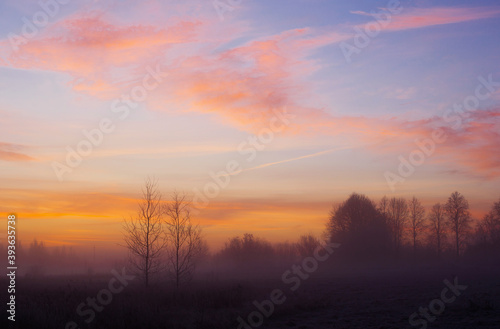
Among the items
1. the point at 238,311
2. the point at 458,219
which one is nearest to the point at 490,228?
the point at 458,219

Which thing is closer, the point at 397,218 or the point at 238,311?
the point at 238,311

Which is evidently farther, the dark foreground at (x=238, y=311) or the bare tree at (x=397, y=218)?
the bare tree at (x=397, y=218)

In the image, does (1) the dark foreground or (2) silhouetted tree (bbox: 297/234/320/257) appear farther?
(2) silhouetted tree (bbox: 297/234/320/257)

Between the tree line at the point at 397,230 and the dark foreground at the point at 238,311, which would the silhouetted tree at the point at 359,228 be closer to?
the tree line at the point at 397,230

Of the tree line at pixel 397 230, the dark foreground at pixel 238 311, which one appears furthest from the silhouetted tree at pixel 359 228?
the dark foreground at pixel 238 311

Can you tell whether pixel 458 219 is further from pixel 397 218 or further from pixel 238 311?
pixel 238 311

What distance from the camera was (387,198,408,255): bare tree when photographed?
95.5 m

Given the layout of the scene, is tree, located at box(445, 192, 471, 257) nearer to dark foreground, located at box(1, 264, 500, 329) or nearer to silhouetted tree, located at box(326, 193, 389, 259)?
silhouetted tree, located at box(326, 193, 389, 259)

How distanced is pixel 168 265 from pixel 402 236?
260ft

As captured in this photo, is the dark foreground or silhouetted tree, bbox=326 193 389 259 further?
silhouetted tree, bbox=326 193 389 259

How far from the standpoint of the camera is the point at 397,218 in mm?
98750

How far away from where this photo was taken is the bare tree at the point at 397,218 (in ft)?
313

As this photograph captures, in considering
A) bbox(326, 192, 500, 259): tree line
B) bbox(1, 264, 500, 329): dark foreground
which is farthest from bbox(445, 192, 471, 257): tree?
bbox(1, 264, 500, 329): dark foreground

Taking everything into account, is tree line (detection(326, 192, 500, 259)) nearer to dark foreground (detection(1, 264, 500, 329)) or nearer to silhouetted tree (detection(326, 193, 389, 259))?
silhouetted tree (detection(326, 193, 389, 259))
